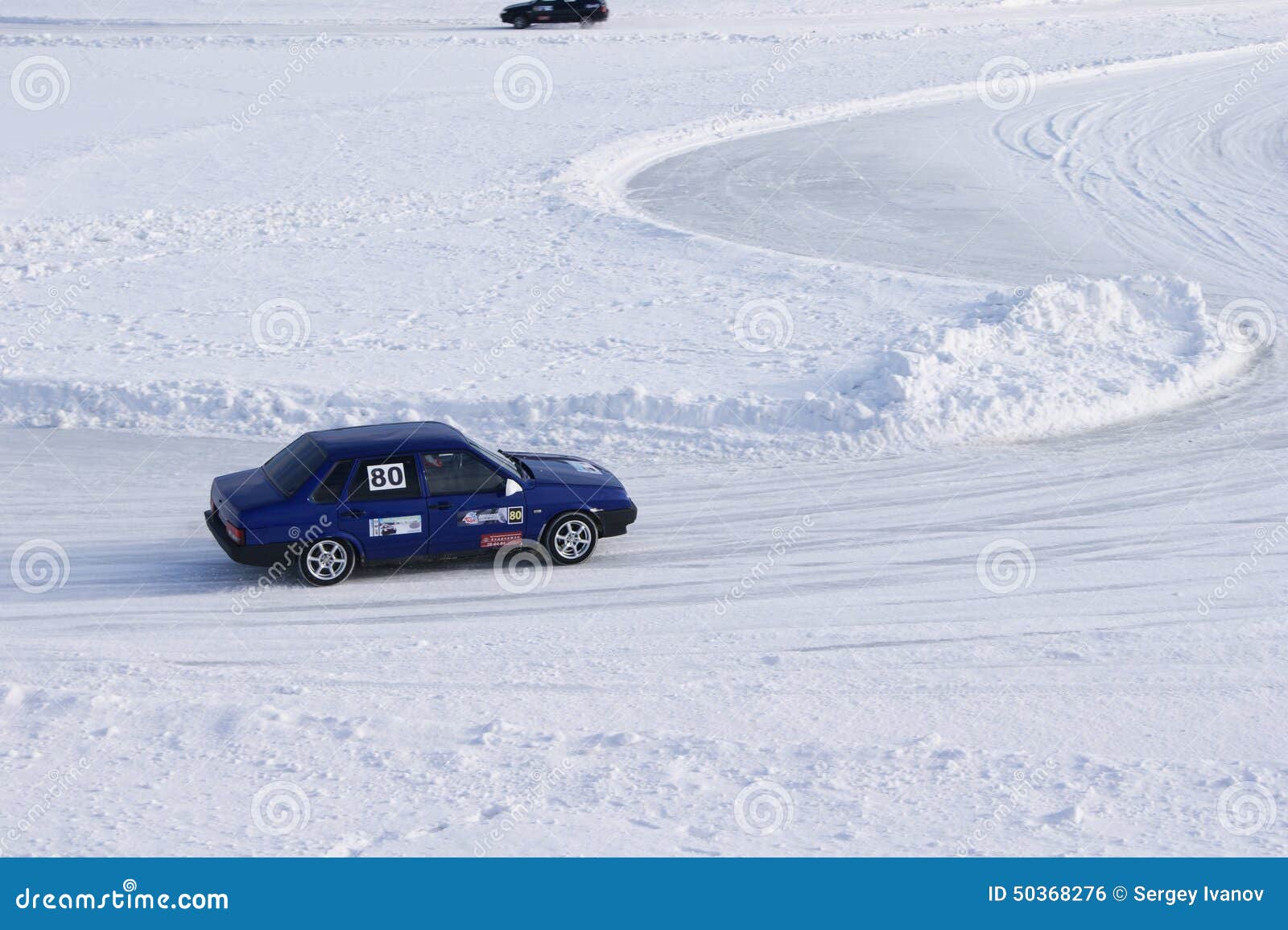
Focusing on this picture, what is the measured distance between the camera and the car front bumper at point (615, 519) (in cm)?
1156

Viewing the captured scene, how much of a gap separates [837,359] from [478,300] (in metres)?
5.56

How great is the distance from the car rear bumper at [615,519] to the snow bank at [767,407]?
8.83 feet

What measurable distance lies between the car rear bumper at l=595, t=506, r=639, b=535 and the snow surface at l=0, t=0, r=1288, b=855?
0.40 metres

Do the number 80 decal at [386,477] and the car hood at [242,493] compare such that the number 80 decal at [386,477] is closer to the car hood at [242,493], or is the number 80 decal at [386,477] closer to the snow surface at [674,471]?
the car hood at [242,493]

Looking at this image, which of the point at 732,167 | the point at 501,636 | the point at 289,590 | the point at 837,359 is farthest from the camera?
the point at 732,167

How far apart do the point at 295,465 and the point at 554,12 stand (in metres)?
36.9

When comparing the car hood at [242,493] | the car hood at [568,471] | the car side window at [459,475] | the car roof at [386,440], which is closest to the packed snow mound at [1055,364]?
the car hood at [568,471]

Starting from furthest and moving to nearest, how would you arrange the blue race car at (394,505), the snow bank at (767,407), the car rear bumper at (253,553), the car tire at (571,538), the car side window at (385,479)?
1. the snow bank at (767,407)
2. the car tire at (571,538)
3. the car side window at (385,479)
4. the blue race car at (394,505)
5. the car rear bumper at (253,553)

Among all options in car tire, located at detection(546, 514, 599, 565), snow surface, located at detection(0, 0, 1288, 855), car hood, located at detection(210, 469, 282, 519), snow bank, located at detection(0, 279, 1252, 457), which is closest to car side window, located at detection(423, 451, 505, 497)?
car tire, located at detection(546, 514, 599, 565)

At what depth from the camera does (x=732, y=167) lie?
2847 cm

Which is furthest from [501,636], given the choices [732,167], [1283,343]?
[732,167]

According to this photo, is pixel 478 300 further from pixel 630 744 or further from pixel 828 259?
pixel 630 744

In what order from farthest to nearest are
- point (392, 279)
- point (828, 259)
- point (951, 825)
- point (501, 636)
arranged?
point (828, 259) → point (392, 279) → point (501, 636) → point (951, 825)

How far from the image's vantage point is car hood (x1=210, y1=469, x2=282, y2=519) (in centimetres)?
1095
